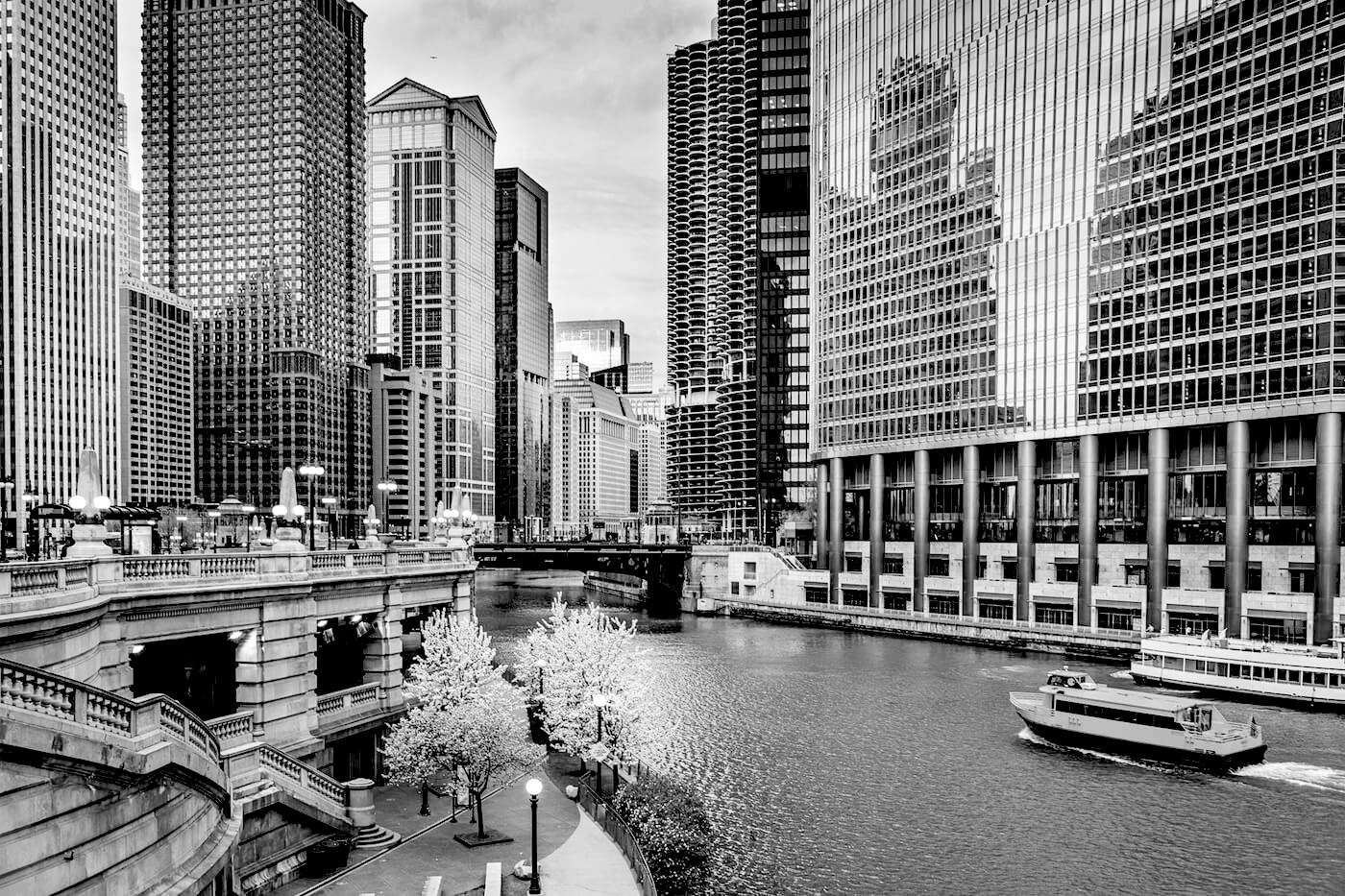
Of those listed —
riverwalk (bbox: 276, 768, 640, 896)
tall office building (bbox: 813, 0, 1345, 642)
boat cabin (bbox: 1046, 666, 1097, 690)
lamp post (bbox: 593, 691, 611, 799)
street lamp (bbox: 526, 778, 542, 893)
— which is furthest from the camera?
tall office building (bbox: 813, 0, 1345, 642)

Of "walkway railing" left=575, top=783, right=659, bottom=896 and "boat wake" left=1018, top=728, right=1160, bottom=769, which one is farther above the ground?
"walkway railing" left=575, top=783, right=659, bottom=896

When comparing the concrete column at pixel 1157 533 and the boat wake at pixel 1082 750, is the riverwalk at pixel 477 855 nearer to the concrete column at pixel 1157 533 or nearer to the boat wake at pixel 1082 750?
the boat wake at pixel 1082 750

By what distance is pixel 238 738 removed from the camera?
34562 millimetres

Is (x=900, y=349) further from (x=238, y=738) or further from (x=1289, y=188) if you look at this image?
(x=238, y=738)

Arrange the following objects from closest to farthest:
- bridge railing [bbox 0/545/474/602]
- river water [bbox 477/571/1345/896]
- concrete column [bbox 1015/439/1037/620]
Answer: bridge railing [bbox 0/545/474/602], river water [bbox 477/571/1345/896], concrete column [bbox 1015/439/1037/620]

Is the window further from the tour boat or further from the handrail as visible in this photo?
the handrail

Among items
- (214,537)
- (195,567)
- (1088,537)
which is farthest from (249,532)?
(1088,537)

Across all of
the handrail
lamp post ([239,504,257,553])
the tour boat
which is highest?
the handrail

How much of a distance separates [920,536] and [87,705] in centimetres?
12002

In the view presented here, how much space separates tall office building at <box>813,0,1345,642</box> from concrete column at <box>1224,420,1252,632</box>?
225mm

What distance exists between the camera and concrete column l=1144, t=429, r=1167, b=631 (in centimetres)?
10647

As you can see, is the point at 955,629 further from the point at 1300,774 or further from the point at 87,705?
the point at 87,705

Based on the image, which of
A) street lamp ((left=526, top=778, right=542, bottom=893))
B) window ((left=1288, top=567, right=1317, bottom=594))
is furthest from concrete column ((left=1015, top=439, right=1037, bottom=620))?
street lamp ((left=526, top=778, right=542, bottom=893))

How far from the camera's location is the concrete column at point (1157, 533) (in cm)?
10647
